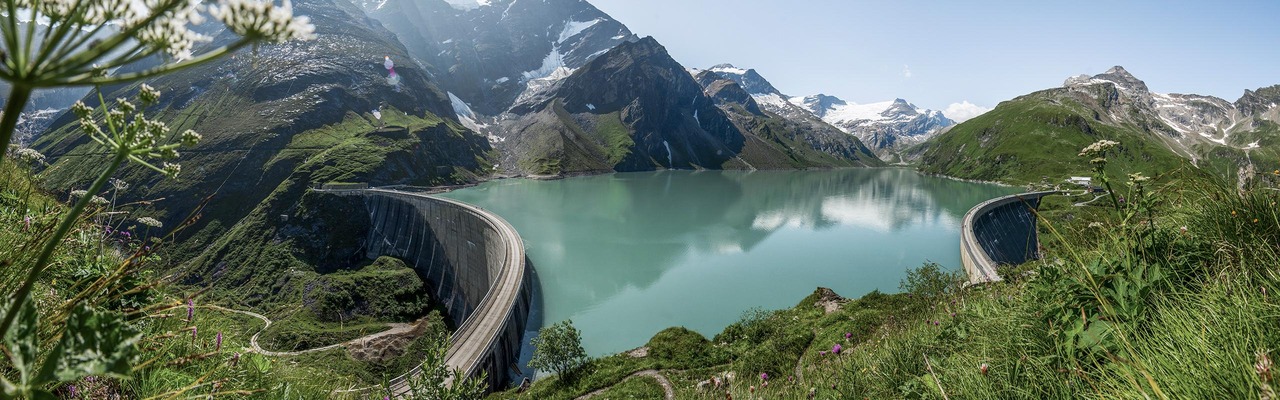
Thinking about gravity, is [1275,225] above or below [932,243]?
above

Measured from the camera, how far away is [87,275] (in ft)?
Answer: 13.5

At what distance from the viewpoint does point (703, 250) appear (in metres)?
67.1

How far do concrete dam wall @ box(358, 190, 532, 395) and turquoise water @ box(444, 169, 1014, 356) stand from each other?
6.27 metres

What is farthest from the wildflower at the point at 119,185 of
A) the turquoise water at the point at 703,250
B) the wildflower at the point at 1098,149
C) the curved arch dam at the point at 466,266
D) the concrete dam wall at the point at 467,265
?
the turquoise water at the point at 703,250

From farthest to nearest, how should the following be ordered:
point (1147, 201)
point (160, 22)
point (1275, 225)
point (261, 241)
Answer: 1. point (261, 241)
2. point (1147, 201)
3. point (1275, 225)
4. point (160, 22)

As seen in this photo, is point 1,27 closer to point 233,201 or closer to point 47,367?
point 47,367

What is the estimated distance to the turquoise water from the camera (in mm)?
44750

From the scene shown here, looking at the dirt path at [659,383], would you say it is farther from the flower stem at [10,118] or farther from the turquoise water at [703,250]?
the flower stem at [10,118]

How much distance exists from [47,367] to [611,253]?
2557 inches

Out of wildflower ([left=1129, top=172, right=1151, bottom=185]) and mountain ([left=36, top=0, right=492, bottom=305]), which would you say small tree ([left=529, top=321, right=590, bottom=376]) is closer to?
wildflower ([left=1129, top=172, right=1151, bottom=185])

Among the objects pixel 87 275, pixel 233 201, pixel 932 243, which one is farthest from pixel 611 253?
pixel 233 201

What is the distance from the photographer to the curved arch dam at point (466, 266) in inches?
1072

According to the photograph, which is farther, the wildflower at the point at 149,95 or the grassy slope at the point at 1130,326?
the wildflower at the point at 149,95

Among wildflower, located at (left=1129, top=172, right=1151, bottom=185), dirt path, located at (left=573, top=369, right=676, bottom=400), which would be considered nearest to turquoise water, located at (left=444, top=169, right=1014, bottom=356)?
dirt path, located at (left=573, top=369, right=676, bottom=400)
